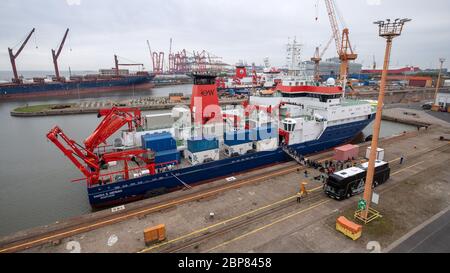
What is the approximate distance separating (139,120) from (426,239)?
71.2 ft

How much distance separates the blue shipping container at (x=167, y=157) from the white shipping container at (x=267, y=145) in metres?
7.50

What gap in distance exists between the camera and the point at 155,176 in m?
16.4

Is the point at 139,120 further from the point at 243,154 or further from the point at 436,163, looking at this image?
the point at 436,163

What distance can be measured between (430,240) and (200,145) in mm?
14565

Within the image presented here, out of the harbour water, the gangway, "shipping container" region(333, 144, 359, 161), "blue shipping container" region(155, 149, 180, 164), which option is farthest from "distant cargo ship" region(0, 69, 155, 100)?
"shipping container" region(333, 144, 359, 161)

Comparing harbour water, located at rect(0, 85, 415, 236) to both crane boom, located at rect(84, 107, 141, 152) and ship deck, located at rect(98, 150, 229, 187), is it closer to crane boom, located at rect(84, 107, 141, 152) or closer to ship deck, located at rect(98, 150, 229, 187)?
ship deck, located at rect(98, 150, 229, 187)

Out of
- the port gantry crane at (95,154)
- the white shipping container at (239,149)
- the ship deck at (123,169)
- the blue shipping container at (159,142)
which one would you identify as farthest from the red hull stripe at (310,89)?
the port gantry crane at (95,154)

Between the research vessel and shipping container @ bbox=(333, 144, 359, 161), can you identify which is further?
shipping container @ bbox=(333, 144, 359, 161)

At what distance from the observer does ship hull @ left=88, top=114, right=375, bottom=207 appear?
15.6 metres

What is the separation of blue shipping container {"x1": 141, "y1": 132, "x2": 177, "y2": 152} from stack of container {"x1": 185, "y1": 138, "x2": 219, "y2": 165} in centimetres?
139

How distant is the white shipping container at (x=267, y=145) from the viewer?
20938 millimetres

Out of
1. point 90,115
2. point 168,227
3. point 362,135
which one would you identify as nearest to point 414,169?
point 362,135
